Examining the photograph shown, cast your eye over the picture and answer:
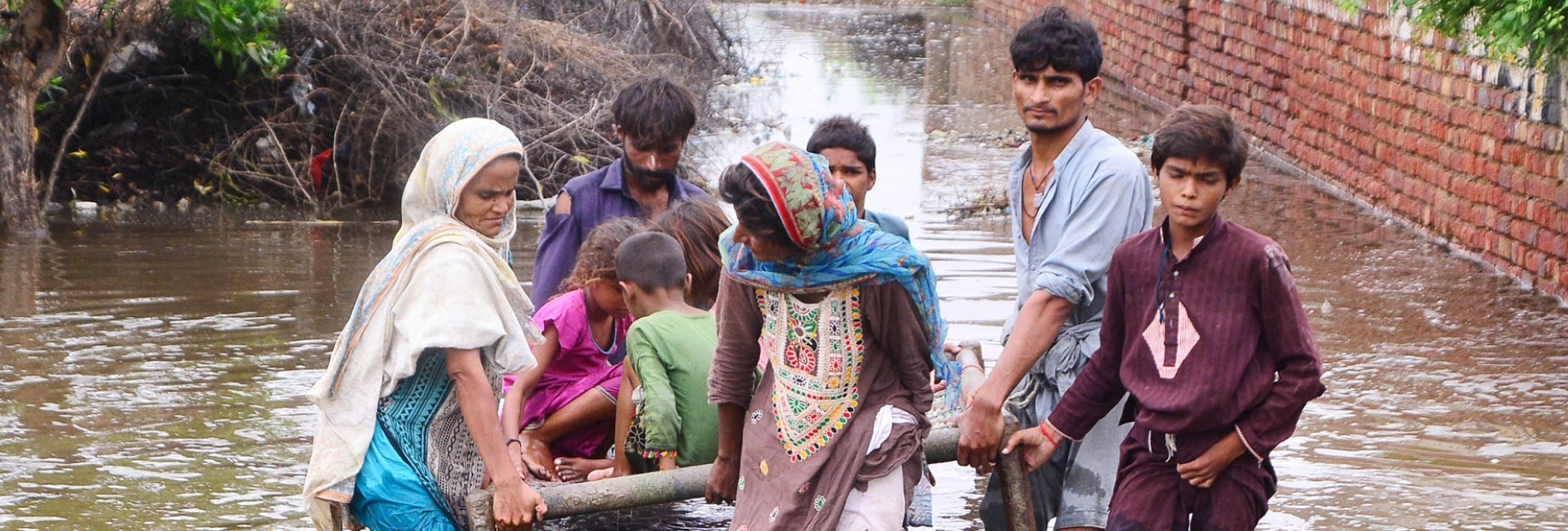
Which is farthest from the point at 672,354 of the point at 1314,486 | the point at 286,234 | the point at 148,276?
the point at 286,234

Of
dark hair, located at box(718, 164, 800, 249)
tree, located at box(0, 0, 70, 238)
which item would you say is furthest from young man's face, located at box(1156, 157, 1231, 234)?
tree, located at box(0, 0, 70, 238)

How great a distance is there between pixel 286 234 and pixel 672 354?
6246 mm

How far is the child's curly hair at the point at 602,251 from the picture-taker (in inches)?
188

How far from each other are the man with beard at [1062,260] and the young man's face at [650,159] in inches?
55.6

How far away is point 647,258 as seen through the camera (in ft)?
14.5

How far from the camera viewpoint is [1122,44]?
62.5 feet

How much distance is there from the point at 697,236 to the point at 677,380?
48 centimetres

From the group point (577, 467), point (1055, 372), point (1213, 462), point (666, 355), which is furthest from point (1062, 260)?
point (577, 467)

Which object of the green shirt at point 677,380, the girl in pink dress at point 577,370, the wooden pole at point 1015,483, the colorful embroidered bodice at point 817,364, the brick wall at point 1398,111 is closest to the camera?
the colorful embroidered bodice at point 817,364

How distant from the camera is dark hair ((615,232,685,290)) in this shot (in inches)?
174

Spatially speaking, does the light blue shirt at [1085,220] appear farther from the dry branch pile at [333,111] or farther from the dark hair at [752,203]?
the dry branch pile at [333,111]

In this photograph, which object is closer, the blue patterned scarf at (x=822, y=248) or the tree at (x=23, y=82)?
the blue patterned scarf at (x=822, y=248)

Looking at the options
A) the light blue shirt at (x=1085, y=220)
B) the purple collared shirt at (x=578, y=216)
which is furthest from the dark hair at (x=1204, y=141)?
the purple collared shirt at (x=578, y=216)

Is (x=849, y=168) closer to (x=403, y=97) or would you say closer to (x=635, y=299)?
(x=635, y=299)
